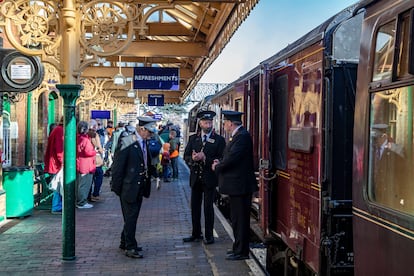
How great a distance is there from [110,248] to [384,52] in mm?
5150

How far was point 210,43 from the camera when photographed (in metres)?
11.8

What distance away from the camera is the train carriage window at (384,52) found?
322 centimetres

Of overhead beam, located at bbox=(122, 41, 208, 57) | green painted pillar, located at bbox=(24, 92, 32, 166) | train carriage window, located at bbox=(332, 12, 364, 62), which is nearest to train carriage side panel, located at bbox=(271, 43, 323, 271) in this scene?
train carriage window, located at bbox=(332, 12, 364, 62)

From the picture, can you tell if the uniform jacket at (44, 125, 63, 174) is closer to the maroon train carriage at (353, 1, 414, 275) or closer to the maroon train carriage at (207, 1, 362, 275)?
the maroon train carriage at (207, 1, 362, 275)

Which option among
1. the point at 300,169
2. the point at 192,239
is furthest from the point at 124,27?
the point at 300,169

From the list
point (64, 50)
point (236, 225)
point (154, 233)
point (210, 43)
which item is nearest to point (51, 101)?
point (210, 43)

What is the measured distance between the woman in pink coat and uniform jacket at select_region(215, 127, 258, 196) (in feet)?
14.3

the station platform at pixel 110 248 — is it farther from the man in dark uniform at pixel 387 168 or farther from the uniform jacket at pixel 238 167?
the man in dark uniform at pixel 387 168

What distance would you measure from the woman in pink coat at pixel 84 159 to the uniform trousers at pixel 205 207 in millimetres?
3385

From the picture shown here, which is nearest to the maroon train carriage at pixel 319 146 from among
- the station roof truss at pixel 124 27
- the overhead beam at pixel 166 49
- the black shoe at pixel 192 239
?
the black shoe at pixel 192 239

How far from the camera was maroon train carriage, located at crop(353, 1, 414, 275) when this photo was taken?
3.00 m

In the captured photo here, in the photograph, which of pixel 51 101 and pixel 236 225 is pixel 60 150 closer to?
pixel 236 225

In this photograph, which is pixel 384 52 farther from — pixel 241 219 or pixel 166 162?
pixel 166 162

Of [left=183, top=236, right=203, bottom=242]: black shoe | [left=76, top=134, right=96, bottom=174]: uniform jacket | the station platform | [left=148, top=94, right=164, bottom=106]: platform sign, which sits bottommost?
the station platform
